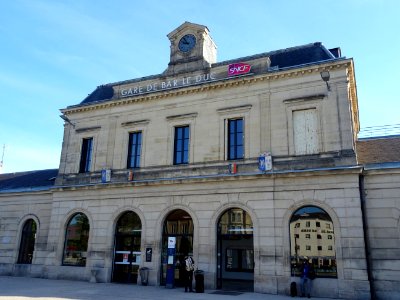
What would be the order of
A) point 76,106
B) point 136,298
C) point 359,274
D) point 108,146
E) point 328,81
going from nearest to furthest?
point 136,298
point 359,274
point 328,81
point 108,146
point 76,106

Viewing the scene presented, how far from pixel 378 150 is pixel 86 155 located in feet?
56.0

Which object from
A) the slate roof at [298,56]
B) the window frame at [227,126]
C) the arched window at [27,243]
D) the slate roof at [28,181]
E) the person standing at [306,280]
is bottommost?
the person standing at [306,280]

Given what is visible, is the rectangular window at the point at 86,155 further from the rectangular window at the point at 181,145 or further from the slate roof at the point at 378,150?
the slate roof at the point at 378,150

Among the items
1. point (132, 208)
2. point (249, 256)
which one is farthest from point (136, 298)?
point (249, 256)

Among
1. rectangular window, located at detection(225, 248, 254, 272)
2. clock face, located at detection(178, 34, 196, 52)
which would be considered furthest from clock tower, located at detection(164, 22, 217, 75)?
rectangular window, located at detection(225, 248, 254, 272)

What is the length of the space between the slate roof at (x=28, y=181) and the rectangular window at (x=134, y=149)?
657cm

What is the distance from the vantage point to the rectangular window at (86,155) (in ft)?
76.9

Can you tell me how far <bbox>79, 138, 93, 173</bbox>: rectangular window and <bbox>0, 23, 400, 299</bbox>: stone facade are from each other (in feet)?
0.94

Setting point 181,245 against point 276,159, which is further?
point 181,245

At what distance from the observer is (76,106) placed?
963 inches

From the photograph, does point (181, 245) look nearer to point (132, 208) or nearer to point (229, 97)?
point (132, 208)

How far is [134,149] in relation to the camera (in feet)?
72.9

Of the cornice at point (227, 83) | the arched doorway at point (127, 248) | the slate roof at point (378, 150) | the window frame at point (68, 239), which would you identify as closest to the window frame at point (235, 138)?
the cornice at point (227, 83)

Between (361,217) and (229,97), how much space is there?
901 cm
